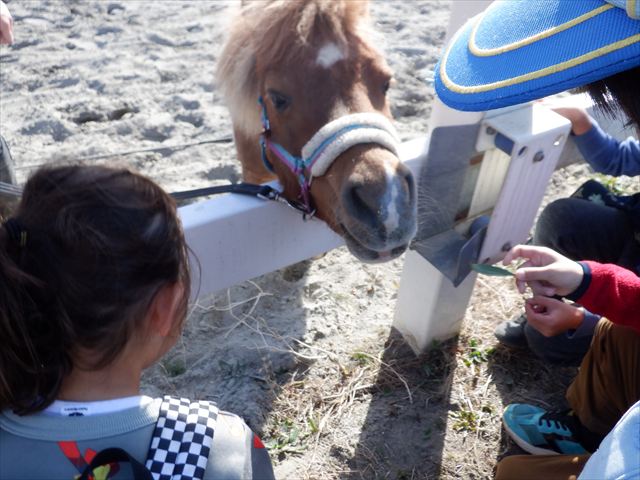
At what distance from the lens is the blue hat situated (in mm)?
837

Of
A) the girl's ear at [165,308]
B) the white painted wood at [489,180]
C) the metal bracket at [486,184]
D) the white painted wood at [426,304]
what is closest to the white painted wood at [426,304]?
the white painted wood at [426,304]

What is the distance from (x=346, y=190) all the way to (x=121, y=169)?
2.69 feet

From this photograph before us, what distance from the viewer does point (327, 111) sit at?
6.00 feet

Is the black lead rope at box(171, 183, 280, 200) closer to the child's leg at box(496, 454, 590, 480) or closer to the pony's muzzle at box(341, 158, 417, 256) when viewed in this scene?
the pony's muzzle at box(341, 158, 417, 256)

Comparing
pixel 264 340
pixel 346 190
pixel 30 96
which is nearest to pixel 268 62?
pixel 346 190

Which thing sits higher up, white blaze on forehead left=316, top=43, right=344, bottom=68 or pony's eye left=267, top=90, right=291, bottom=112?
white blaze on forehead left=316, top=43, right=344, bottom=68

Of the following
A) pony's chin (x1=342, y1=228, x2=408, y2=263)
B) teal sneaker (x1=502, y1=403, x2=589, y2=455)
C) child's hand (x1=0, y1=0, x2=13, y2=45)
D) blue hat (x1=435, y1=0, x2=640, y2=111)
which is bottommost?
teal sneaker (x1=502, y1=403, x2=589, y2=455)

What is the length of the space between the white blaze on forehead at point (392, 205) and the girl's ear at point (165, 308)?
0.74 m

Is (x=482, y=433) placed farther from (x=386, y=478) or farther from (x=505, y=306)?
(x=505, y=306)

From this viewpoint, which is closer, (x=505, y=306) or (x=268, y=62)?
(x=268, y=62)

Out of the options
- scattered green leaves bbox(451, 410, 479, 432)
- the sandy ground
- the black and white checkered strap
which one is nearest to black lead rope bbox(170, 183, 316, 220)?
the sandy ground

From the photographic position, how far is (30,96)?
3.50 m

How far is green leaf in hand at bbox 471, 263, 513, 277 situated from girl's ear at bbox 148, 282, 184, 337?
105 cm

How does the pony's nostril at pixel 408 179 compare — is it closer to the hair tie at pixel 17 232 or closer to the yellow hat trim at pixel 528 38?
the yellow hat trim at pixel 528 38
